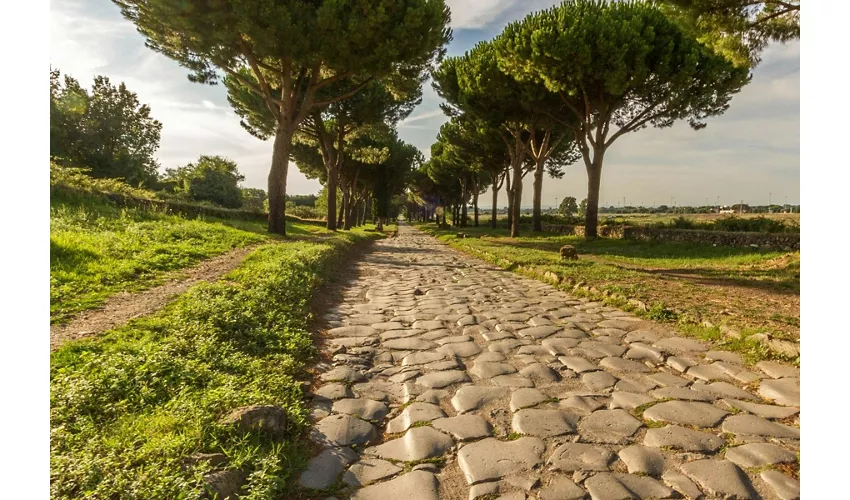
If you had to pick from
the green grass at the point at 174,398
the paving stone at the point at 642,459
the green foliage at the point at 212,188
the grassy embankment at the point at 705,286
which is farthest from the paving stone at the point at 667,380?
the green foliage at the point at 212,188

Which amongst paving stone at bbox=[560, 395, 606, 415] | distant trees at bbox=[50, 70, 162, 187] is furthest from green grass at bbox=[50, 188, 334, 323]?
distant trees at bbox=[50, 70, 162, 187]

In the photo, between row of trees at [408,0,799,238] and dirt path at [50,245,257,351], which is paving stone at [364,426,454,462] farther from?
row of trees at [408,0,799,238]

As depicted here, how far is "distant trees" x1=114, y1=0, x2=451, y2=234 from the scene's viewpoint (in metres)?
13.8

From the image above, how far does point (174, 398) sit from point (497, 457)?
2.19 metres

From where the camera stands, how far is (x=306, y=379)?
152 inches

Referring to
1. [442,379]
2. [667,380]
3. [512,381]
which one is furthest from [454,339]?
[667,380]

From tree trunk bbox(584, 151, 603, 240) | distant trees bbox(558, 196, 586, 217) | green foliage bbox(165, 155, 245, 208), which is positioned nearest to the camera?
tree trunk bbox(584, 151, 603, 240)

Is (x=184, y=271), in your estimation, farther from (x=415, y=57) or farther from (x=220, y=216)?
(x=220, y=216)

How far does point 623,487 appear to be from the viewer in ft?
7.56

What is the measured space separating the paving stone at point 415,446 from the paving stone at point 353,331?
252 centimetres

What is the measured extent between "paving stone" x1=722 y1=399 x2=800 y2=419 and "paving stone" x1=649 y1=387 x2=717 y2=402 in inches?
5.1

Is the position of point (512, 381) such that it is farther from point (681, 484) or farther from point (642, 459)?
point (681, 484)

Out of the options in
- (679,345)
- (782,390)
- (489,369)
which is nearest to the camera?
(782,390)

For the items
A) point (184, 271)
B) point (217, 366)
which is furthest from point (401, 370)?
point (184, 271)
